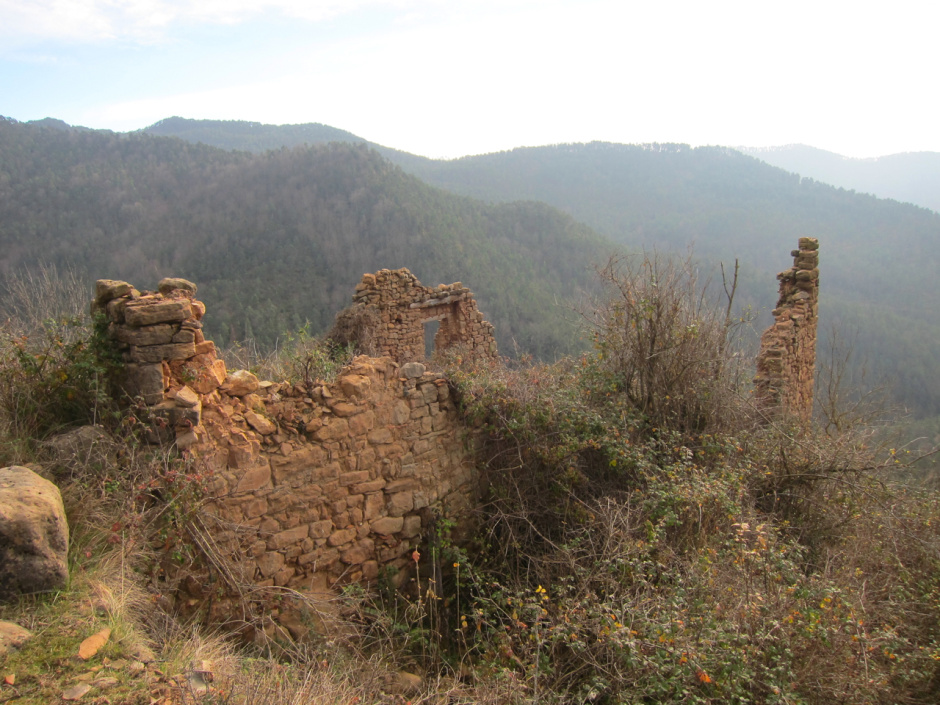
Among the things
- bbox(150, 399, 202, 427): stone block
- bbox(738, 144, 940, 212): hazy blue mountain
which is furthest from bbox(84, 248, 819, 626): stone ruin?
bbox(738, 144, 940, 212): hazy blue mountain

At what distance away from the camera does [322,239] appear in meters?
30.2

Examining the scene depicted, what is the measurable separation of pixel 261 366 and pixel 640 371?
11.7 ft

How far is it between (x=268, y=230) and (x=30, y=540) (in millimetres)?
29807

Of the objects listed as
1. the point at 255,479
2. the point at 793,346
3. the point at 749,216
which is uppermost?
the point at 749,216

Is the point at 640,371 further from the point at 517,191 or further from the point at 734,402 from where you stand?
the point at 517,191

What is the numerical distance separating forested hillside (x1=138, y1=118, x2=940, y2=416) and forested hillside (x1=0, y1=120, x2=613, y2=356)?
9.79 metres

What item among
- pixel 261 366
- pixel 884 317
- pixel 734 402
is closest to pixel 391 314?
pixel 261 366

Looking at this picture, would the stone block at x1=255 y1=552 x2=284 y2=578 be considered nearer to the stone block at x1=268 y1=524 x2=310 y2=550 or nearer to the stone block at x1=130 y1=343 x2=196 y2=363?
the stone block at x1=268 y1=524 x2=310 y2=550

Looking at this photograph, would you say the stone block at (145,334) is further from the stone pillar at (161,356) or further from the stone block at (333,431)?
the stone block at (333,431)

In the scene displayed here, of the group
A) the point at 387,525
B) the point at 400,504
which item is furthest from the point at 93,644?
the point at 400,504

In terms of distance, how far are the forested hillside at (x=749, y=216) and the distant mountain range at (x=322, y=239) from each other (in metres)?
0.26

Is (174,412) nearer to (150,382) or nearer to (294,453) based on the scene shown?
(150,382)

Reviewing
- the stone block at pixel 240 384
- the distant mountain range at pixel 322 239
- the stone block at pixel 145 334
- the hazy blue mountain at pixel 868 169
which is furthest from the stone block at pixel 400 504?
the hazy blue mountain at pixel 868 169

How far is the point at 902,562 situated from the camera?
411 centimetres
